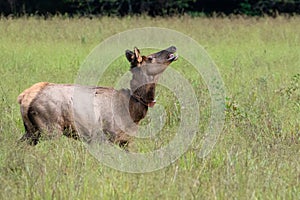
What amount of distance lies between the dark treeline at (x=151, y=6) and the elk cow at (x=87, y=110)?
17277mm

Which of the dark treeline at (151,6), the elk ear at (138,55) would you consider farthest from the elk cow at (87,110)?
the dark treeline at (151,6)

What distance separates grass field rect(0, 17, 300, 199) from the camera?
4.81 metres

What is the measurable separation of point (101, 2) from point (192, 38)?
10.9 m

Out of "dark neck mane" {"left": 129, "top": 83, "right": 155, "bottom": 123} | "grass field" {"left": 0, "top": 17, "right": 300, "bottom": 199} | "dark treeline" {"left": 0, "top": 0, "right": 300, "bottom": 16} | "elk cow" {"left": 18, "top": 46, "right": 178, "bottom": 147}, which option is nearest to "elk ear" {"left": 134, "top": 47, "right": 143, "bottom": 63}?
"elk cow" {"left": 18, "top": 46, "right": 178, "bottom": 147}

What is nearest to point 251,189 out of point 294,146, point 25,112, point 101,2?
point 294,146

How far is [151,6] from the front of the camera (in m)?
25.9

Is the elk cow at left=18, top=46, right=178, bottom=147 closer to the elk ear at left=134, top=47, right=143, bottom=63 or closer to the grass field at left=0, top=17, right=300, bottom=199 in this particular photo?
the elk ear at left=134, top=47, right=143, bottom=63

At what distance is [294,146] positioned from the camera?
6.22m

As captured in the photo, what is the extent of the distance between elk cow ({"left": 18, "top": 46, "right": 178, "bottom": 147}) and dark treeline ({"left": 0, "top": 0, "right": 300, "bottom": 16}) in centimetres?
1728

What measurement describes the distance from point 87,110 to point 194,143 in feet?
3.54

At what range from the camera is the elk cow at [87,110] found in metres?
6.50

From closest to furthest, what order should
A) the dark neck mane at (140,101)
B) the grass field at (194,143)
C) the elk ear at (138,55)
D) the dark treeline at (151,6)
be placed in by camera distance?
the grass field at (194,143), the elk ear at (138,55), the dark neck mane at (140,101), the dark treeline at (151,6)

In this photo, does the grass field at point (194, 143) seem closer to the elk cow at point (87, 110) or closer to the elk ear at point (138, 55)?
the elk cow at point (87, 110)

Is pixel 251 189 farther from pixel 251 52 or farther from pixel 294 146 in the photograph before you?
pixel 251 52
